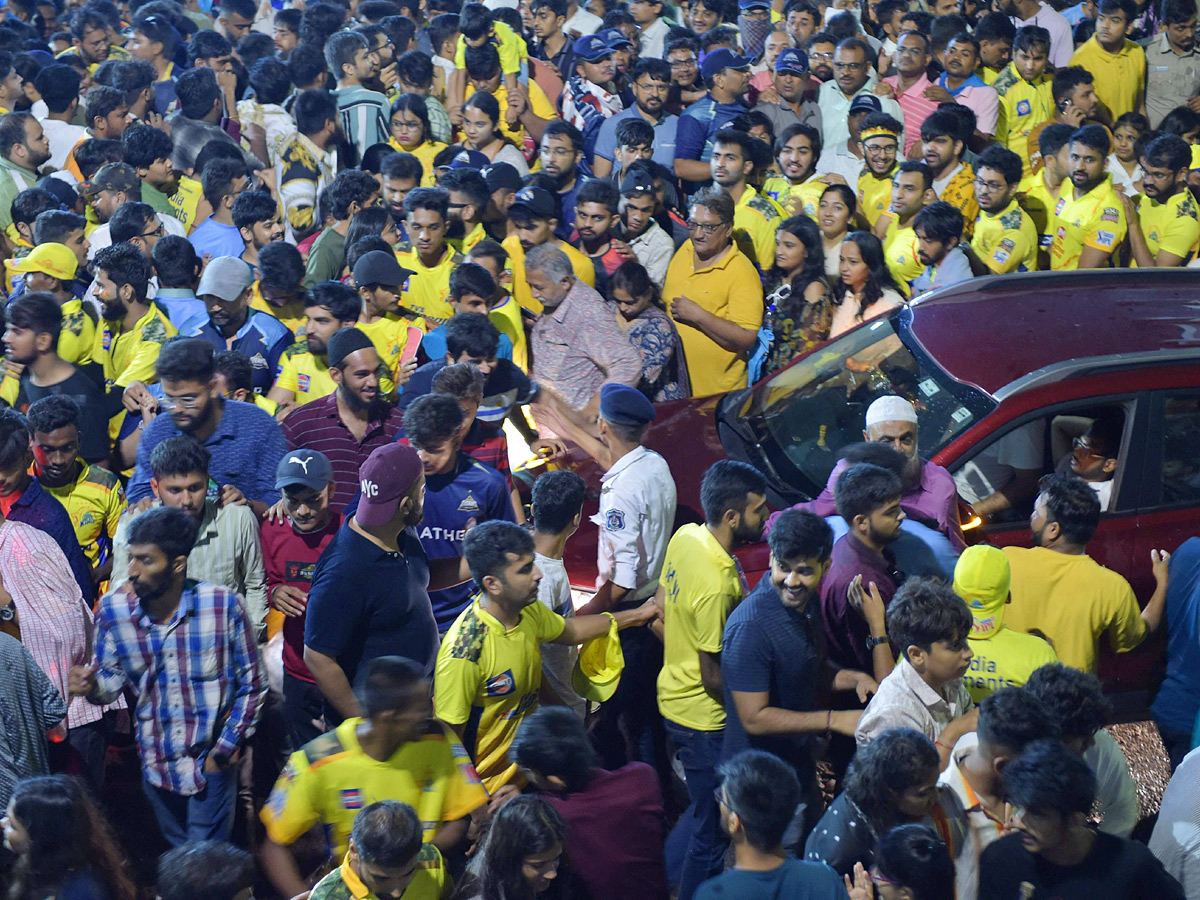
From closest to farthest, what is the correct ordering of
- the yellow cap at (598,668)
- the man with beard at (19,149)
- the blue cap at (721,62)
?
the yellow cap at (598,668), the man with beard at (19,149), the blue cap at (721,62)

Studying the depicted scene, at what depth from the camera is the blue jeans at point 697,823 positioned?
4.38m

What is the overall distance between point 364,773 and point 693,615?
1463 mm

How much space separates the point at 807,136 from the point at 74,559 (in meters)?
5.96

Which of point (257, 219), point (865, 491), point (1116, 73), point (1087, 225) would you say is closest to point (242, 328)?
point (257, 219)

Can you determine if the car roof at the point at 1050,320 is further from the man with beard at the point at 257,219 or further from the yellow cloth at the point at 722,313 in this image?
the man with beard at the point at 257,219

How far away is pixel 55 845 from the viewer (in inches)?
129

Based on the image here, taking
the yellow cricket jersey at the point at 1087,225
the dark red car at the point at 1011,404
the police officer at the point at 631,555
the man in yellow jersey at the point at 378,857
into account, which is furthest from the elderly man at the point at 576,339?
the man in yellow jersey at the point at 378,857

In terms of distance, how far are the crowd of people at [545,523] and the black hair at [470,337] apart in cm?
2

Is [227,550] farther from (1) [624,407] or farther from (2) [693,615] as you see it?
(2) [693,615]

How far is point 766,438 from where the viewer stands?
19.8ft

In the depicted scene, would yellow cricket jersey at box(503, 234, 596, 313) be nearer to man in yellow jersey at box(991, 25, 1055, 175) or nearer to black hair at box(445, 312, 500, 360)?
black hair at box(445, 312, 500, 360)

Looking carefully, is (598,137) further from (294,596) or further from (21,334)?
(294,596)

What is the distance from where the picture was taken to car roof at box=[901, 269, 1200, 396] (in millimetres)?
5609

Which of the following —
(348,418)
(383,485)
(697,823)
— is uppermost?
(383,485)
